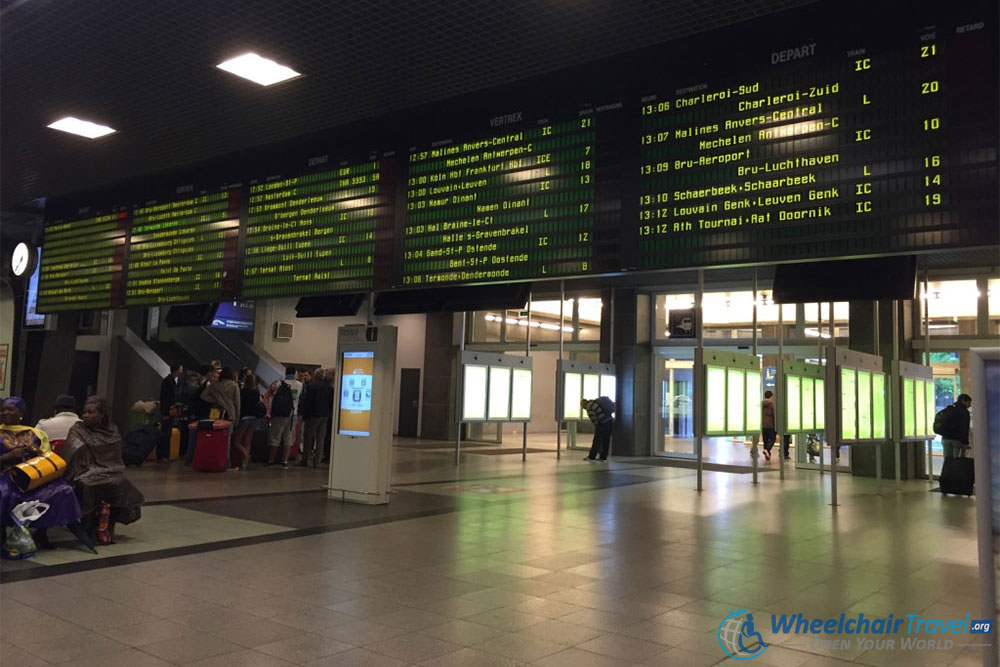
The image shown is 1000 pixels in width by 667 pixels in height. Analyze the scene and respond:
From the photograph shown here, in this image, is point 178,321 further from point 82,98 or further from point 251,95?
point 251,95

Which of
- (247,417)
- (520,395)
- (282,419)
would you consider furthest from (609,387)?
(247,417)

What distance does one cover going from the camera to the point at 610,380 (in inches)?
714

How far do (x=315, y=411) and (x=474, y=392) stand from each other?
4081 mm

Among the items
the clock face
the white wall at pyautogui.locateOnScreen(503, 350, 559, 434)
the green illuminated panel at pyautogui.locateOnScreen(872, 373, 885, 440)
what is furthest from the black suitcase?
the white wall at pyautogui.locateOnScreen(503, 350, 559, 434)

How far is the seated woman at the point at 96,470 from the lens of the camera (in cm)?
571

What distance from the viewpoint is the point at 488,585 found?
15.9 feet

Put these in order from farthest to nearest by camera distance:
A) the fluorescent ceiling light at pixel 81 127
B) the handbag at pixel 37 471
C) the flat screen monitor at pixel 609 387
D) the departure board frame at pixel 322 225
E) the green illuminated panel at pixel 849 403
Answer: the flat screen monitor at pixel 609 387 < the green illuminated panel at pixel 849 403 < the fluorescent ceiling light at pixel 81 127 < the departure board frame at pixel 322 225 < the handbag at pixel 37 471

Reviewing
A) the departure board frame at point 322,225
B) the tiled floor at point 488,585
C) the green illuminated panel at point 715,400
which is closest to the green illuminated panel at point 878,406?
the green illuminated panel at point 715,400

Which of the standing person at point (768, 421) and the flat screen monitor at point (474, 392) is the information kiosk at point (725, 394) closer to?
the standing person at point (768, 421)

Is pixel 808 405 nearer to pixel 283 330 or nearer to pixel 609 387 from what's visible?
Answer: pixel 609 387

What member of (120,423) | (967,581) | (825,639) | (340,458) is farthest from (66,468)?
(120,423)

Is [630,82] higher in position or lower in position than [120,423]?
higher

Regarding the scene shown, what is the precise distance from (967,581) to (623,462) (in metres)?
10.8

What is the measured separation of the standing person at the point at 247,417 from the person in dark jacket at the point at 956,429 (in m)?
11.3
